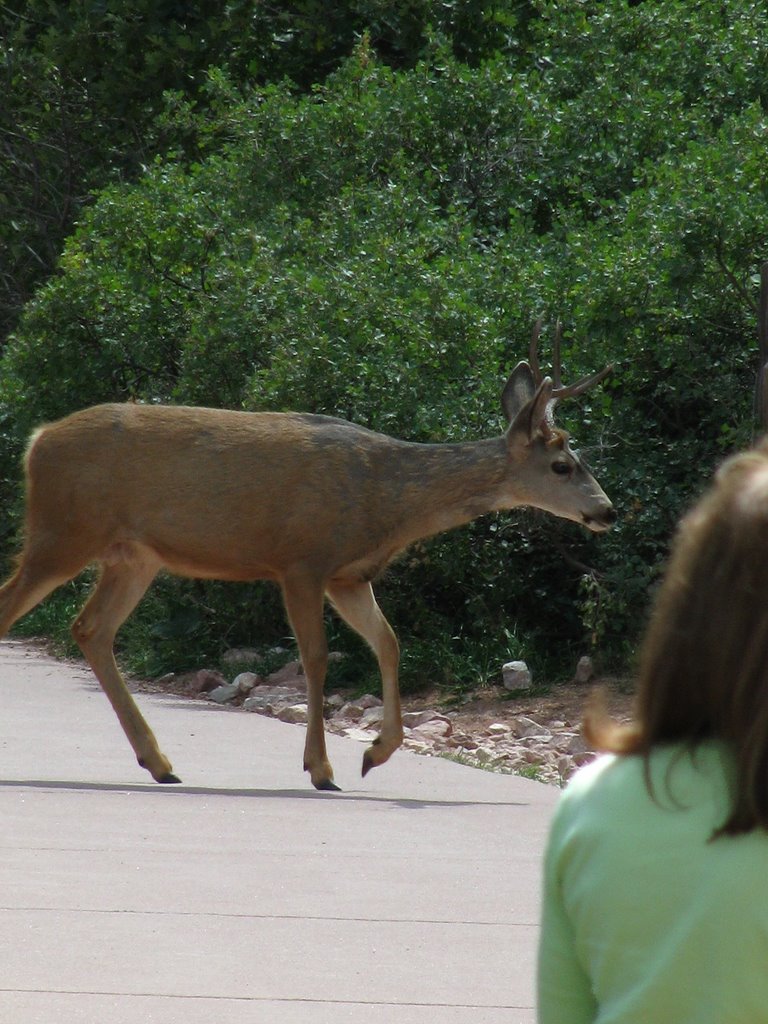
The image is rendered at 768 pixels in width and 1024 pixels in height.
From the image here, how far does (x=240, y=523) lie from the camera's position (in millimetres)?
9672

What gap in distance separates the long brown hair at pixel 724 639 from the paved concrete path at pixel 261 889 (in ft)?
9.85

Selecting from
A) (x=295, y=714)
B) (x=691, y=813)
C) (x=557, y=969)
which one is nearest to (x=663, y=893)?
(x=691, y=813)

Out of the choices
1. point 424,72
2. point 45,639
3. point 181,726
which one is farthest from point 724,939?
point 45,639

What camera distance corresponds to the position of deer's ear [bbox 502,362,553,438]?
9809 mm

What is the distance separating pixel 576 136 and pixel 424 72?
1.66 meters

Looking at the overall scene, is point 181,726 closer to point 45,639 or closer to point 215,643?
point 215,643

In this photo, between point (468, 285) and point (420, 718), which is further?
point (468, 285)

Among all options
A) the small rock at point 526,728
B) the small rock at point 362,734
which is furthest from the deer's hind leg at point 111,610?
the small rock at point 526,728

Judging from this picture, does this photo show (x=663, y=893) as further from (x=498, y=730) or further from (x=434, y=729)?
(x=434, y=729)

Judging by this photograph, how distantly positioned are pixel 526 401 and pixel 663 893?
872cm

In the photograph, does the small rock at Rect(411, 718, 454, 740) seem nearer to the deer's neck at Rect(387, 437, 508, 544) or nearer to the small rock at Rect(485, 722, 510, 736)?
the small rock at Rect(485, 722, 510, 736)

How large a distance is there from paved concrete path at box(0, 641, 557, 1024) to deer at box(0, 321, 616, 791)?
648 millimetres

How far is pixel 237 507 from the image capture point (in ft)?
31.8

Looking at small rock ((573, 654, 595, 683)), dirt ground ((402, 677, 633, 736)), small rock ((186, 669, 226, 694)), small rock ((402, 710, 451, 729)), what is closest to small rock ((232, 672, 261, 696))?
small rock ((186, 669, 226, 694))
